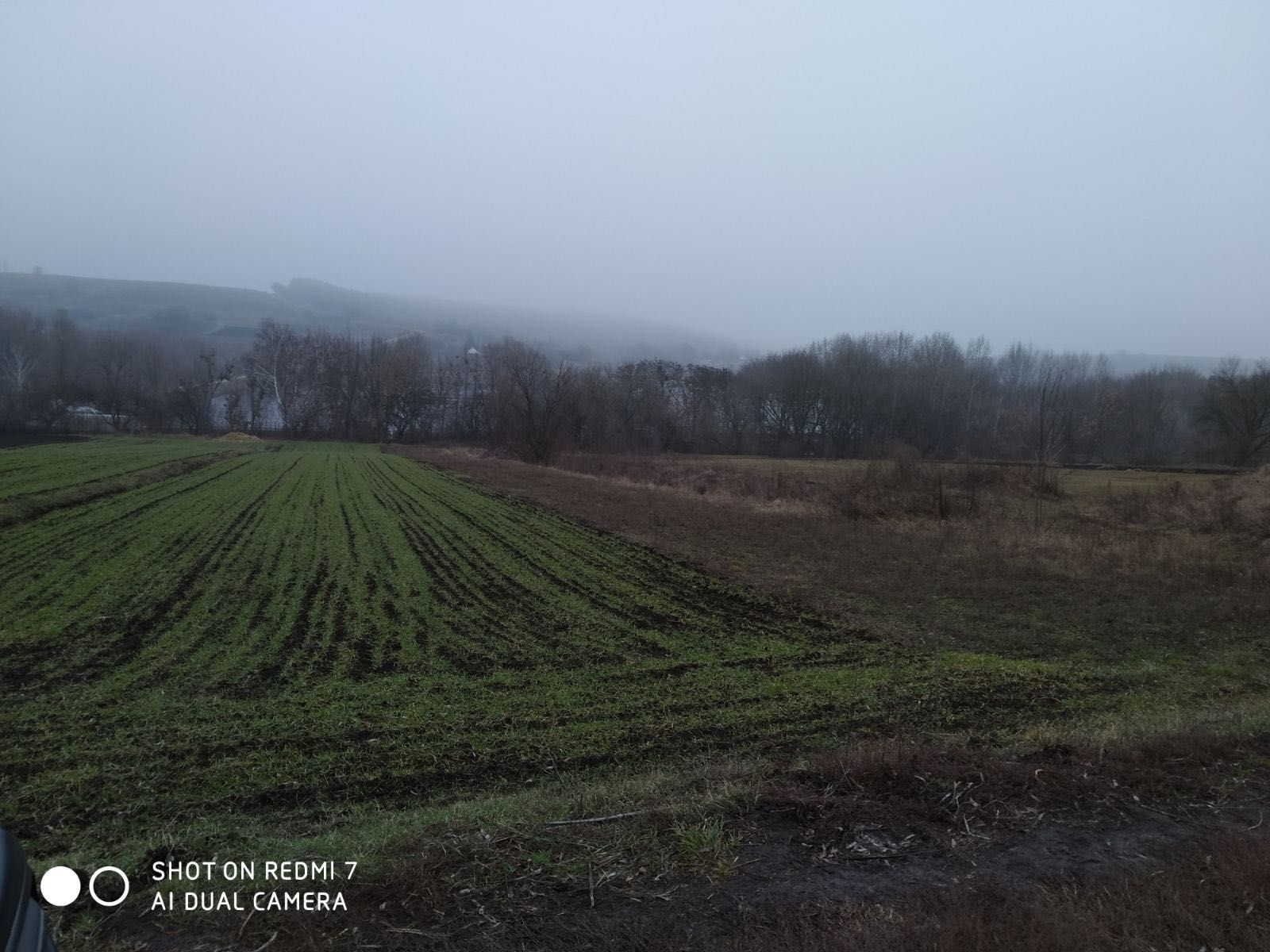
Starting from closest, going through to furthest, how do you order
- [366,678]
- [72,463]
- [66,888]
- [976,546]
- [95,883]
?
[66,888] → [95,883] → [366,678] → [976,546] → [72,463]

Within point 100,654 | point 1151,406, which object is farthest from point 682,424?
point 100,654

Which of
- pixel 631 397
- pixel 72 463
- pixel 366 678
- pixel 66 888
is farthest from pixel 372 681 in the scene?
pixel 631 397

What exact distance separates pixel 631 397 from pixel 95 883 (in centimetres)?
7457

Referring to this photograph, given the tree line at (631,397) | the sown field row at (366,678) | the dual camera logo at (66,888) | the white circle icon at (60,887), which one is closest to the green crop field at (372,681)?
the sown field row at (366,678)

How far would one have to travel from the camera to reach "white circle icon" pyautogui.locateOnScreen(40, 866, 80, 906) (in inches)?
113

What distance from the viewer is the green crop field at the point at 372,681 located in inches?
206

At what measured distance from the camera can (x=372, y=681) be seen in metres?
7.87

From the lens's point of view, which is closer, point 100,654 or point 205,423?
point 100,654

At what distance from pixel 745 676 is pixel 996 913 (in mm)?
5422

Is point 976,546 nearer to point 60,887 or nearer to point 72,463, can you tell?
point 60,887

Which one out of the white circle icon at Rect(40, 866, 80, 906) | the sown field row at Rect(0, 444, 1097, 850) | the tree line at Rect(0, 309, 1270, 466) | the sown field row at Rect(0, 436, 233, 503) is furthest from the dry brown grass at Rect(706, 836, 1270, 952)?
the tree line at Rect(0, 309, 1270, 466)

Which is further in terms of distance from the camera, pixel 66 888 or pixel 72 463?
pixel 72 463

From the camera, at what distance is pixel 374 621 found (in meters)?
10.4

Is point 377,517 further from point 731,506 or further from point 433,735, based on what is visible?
point 433,735
